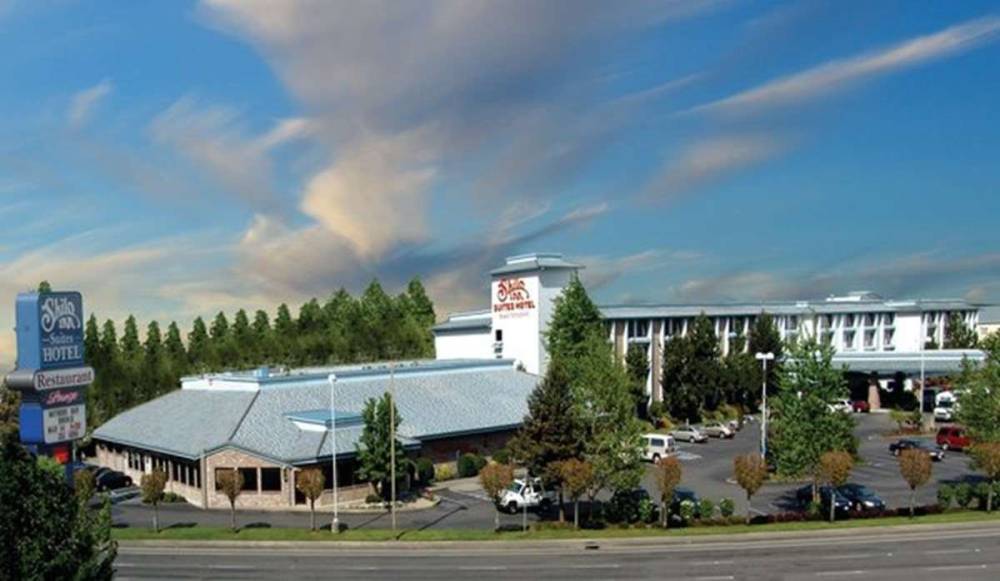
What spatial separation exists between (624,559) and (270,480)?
84.3ft

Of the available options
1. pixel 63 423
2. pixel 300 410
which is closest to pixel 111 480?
pixel 300 410

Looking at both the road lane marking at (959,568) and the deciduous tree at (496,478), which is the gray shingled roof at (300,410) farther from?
the road lane marking at (959,568)

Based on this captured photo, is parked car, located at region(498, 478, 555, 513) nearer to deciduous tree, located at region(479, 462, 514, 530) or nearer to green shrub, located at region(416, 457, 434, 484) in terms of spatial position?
deciduous tree, located at region(479, 462, 514, 530)

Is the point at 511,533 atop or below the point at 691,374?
below

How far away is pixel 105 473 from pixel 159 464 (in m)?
4.17

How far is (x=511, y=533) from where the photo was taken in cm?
4381

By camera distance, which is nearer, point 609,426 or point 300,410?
point 609,426

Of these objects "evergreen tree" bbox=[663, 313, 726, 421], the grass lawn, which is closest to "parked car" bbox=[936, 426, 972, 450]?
"evergreen tree" bbox=[663, 313, 726, 421]

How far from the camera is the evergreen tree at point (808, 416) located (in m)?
48.5

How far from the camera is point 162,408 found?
70.1 metres

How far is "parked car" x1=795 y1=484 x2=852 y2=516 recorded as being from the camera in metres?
46.6

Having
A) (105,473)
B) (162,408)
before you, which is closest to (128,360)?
(162,408)

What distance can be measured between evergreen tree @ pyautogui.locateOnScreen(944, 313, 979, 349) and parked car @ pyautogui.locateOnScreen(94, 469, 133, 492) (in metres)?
115

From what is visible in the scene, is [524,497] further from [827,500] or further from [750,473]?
[827,500]
